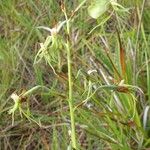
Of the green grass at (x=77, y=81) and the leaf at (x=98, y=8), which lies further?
the green grass at (x=77, y=81)

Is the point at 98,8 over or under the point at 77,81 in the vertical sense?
over

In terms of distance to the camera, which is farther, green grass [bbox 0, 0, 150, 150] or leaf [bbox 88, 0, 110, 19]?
green grass [bbox 0, 0, 150, 150]

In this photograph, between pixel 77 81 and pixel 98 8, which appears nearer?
pixel 98 8
